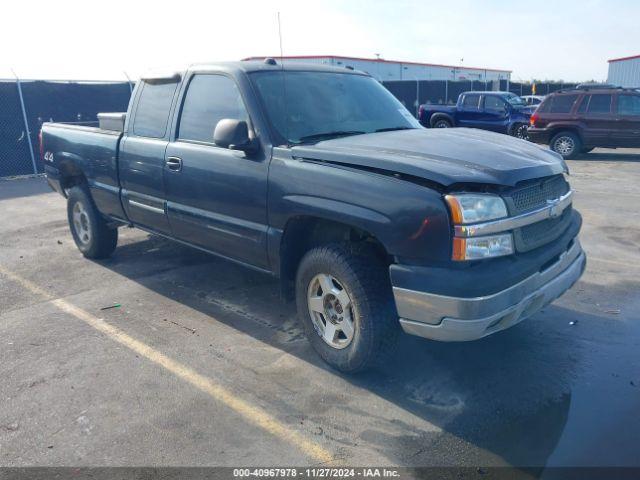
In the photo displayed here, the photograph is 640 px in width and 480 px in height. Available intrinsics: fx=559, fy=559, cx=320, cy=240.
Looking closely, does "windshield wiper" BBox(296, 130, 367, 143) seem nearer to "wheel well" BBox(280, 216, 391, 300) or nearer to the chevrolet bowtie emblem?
"wheel well" BBox(280, 216, 391, 300)

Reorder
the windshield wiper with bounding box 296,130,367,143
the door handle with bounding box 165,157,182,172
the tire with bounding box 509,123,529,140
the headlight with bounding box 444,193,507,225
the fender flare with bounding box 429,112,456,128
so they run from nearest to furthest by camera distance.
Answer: the headlight with bounding box 444,193,507,225, the windshield wiper with bounding box 296,130,367,143, the door handle with bounding box 165,157,182,172, the tire with bounding box 509,123,529,140, the fender flare with bounding box 429,112,456,128

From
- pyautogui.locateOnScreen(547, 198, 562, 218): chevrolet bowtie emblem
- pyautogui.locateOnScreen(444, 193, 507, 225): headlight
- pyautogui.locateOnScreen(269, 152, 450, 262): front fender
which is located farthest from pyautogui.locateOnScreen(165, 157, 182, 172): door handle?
pyautogui.locateOnScreen(547, 198, 562, 218): chevrolet bowtie emblem

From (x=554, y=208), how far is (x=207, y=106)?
2821 mm

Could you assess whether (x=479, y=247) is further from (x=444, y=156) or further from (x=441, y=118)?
(x=441, y=118)

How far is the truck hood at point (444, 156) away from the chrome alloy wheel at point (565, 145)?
1252 centimetres

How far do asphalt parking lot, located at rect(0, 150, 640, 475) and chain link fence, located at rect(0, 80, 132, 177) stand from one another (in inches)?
387

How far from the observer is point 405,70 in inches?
1572

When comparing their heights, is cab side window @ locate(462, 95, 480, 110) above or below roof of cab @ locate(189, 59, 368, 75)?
below

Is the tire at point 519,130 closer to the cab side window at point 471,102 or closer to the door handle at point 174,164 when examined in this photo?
the cab side window at point 471,102

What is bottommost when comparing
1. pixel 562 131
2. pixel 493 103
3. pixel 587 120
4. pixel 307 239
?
pixel 562 131

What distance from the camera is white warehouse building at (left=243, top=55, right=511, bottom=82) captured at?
31500 millimetres

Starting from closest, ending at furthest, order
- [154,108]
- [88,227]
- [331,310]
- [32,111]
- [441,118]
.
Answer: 1. [331,310]
2. [154,108]
3. [88,227]
4. [32,111]
5. [441,118]

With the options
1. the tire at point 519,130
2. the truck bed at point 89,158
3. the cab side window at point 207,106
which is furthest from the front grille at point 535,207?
the tire at point 519,130

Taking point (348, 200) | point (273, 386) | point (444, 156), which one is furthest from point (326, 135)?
point (273, 386)
